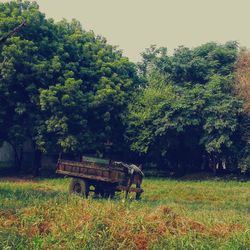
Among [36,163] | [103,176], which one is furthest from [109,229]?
[36,163]

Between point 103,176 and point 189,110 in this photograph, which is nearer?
point 103,176

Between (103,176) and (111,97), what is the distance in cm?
1235

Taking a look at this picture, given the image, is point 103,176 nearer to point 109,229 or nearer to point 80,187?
point 80,187

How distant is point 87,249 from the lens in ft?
28.3

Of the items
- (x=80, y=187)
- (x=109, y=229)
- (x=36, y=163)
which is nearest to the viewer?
(x=109, y=229)

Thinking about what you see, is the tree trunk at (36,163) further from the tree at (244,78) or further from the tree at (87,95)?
the tree at (244,78)

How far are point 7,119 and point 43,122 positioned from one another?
9.05 feet

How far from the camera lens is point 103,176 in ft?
60.4

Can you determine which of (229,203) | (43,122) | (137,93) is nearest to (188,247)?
(229,203)

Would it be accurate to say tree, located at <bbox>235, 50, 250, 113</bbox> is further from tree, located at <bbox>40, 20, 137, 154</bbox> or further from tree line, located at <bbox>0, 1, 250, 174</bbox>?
tree, located at <bbox>40, 20, 137, 154</bbox>

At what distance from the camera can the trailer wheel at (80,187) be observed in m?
18.9

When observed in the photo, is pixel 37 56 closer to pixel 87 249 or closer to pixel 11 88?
pixel 11 88

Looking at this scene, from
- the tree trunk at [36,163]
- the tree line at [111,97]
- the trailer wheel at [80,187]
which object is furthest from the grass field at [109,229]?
the tree trunk at [36,163]

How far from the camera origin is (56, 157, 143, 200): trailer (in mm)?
18234
